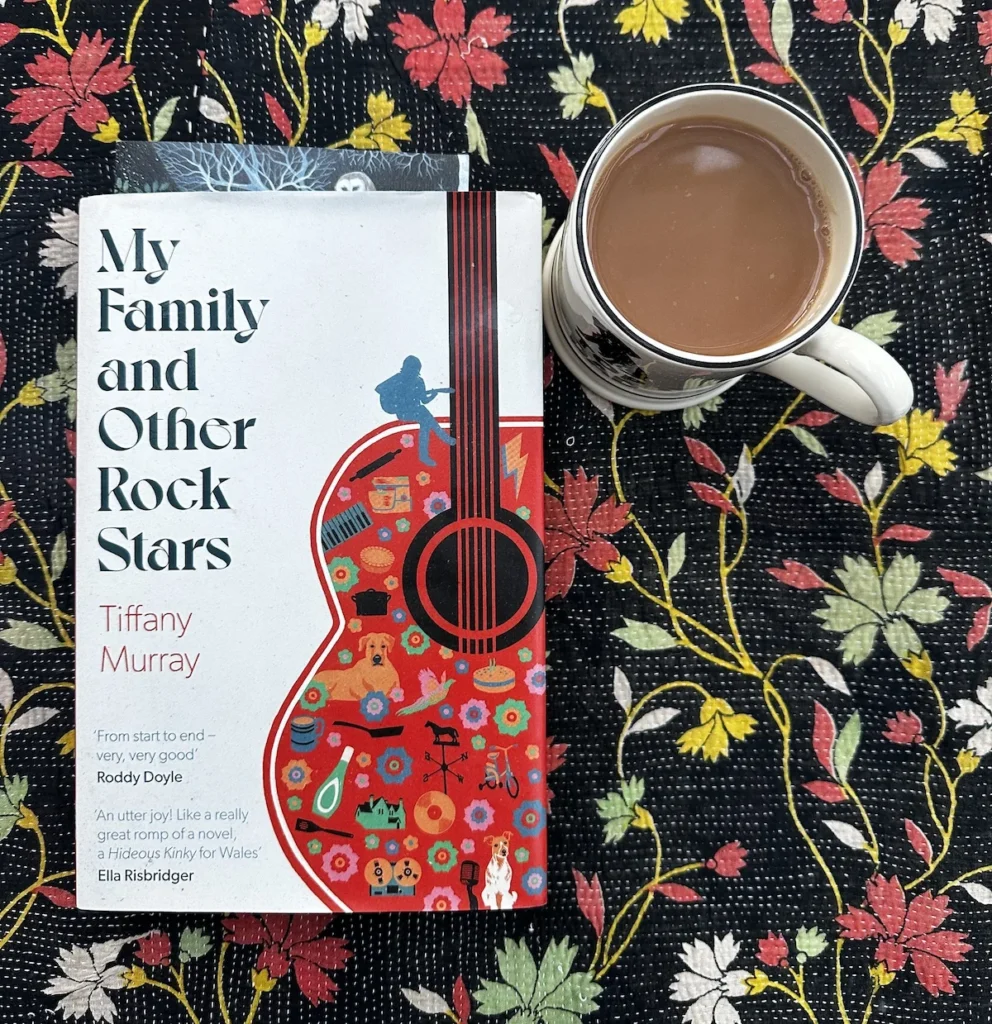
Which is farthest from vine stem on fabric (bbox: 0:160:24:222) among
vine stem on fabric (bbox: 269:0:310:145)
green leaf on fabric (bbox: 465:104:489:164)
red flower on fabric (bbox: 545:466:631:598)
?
red flower on fabric (bbox: 545:466:631:598)

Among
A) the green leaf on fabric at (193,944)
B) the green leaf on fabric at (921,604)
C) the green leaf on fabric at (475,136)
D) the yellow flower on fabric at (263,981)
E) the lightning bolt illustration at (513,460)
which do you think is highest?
the green leaf on fabric at (475,136)

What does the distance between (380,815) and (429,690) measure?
7 centimetres

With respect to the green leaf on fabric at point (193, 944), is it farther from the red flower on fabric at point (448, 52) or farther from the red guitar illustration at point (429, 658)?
Answer: the red flower on fabric at point (448, 52)

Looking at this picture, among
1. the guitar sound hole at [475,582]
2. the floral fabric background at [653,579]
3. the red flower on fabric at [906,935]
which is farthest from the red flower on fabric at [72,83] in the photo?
the red flower on fabric at [906,935]

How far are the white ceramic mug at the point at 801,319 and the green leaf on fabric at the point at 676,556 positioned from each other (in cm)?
11

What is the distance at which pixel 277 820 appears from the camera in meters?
0.46

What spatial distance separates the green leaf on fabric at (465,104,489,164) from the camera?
0.51 metres

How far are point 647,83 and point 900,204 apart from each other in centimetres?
17

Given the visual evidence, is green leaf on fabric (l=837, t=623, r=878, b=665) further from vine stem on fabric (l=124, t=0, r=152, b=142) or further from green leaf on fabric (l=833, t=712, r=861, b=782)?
vine stem on fabric (l=124, t=0, r=152, b=142)

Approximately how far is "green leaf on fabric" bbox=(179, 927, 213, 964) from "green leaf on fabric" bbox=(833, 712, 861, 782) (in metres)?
0.39

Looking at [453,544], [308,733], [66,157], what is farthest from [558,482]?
[66,157]

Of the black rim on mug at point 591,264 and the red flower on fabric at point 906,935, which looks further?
the red flower on fabric at point 906,935

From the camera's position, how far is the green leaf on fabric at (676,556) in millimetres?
509

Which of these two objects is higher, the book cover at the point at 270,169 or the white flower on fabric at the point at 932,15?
the white flower on fabric at the point at 932,15
